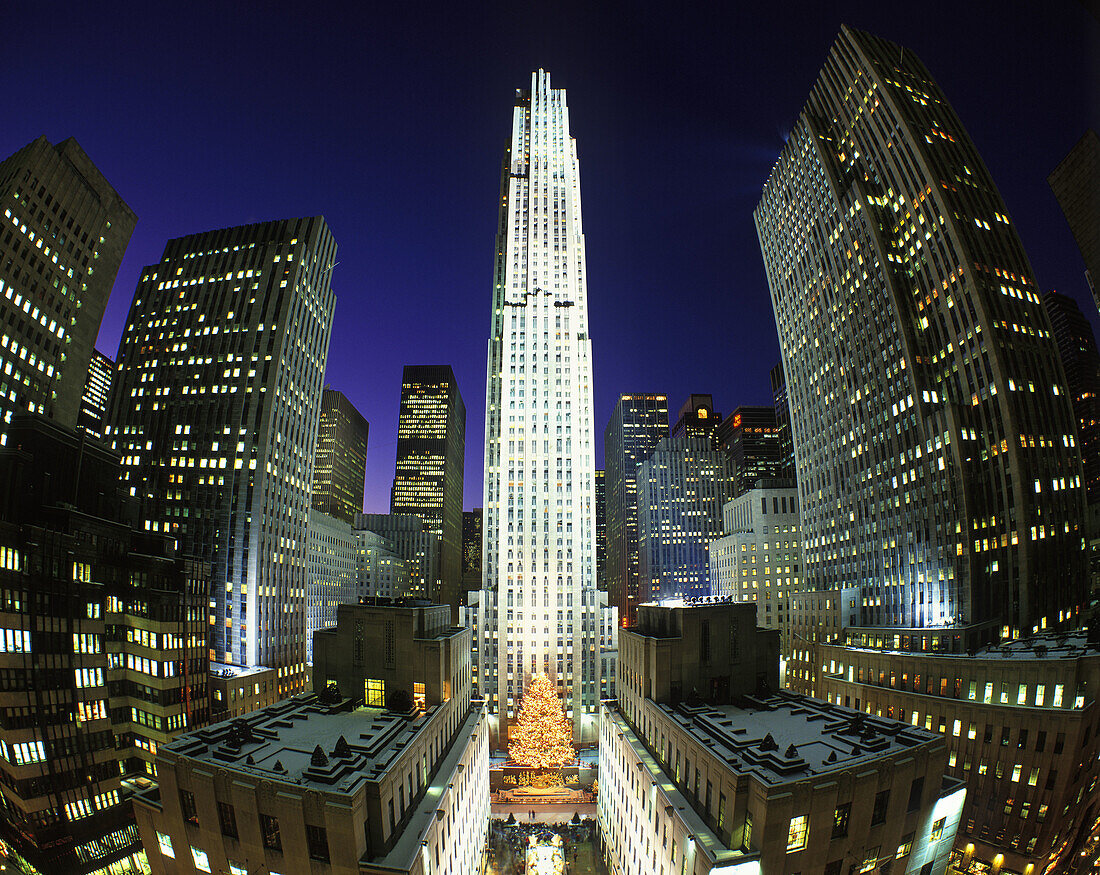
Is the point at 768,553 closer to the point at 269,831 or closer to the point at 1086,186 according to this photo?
the point at 269,831

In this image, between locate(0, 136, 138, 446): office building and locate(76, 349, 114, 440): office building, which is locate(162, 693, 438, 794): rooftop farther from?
locate(76, 349, 114, 440): office building


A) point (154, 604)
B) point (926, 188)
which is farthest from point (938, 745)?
point (926, 188)

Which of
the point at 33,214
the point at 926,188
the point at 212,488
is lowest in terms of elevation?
the point at 212,488

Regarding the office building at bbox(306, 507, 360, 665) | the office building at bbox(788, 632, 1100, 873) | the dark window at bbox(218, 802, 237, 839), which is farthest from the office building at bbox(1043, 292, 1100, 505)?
the office building at bbox(306, 507, 360, 665)

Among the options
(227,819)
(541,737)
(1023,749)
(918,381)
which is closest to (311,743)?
(227,819)

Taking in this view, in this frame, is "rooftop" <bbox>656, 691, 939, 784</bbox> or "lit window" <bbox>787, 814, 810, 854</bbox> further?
"rooftop" <bbox>656, 691, 939, 784</bbox>

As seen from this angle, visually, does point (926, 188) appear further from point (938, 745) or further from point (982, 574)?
point (938, 745)
